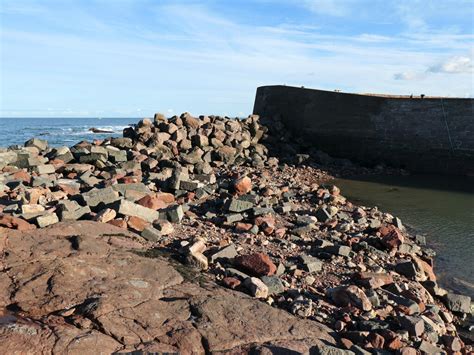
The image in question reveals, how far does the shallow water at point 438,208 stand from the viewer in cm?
642

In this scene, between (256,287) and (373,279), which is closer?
(256,287)

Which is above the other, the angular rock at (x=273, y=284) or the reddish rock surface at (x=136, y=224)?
the reddish rock surface at (x=136, y=224)

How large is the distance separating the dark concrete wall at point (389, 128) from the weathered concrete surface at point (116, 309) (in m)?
13.2

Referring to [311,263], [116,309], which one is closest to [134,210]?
[311,263]

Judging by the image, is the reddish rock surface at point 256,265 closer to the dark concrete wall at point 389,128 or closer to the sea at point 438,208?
the sea at point 438,208

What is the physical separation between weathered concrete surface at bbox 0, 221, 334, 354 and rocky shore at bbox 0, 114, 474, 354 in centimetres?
1

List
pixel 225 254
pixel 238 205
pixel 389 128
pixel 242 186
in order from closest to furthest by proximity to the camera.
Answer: pixel 225 254 → pixel 238 205 → pixel 242 186 → pixel 389 128

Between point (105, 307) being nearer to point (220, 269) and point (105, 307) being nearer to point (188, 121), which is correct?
point (220, 269)

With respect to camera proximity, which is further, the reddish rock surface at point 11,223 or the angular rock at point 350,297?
the reddish rock surface at point 11,223

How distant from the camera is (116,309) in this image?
134 inches

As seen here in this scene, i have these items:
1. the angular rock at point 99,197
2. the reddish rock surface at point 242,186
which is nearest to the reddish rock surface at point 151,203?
the angular rock at point 99,197

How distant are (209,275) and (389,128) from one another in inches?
514

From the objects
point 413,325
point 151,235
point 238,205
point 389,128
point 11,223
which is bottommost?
point 413,325

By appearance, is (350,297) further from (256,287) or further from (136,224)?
(136,224)
